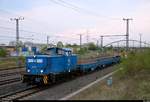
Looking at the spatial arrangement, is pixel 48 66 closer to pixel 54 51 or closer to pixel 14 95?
pixel 54 51

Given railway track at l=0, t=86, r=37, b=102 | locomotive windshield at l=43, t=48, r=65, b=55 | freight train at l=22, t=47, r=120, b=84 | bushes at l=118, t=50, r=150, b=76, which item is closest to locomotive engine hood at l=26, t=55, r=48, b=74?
freight train at l=22, t=47, r=120, b=84

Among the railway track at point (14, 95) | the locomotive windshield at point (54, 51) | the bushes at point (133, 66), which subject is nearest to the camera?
the railway track at point (14, 95)

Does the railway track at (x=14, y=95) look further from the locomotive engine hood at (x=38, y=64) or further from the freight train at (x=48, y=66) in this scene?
the locomotive engine hood at (x=38, y=64)

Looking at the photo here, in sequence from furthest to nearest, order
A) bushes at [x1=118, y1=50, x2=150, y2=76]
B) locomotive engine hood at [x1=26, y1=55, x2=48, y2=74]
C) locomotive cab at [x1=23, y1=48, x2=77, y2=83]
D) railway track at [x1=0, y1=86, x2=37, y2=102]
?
bushes at [x1=118, y1=50, x2=150, y2=76]
locomotive engine hood at [x1=26, y1=55, x2=48, y2=74]
locomotive cab at [x1=23, y1=48, x2=77, y2=83]
railway track at [x1=0, y1=86, x2=37, y2=102]

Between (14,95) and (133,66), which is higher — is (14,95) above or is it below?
below

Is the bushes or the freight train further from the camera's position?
the bushes

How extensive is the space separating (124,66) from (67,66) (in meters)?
4.79

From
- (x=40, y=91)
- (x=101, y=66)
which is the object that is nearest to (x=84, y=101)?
(x=40, y=91)

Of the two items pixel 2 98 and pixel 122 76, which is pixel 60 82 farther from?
pixel 2 98

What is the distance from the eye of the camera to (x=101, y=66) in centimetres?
3547

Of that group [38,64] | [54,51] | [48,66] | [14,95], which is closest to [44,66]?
[48,66]

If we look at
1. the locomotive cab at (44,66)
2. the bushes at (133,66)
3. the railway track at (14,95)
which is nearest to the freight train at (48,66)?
the locomotive cab at (44,66)

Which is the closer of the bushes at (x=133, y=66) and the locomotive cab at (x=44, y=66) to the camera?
the locomotive cab at (x=44, y=66)

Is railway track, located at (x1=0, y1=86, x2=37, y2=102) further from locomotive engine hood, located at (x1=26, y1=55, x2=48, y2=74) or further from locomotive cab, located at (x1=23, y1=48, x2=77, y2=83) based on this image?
locomotive engine hood, located at (x1=26, y1=55, x2=48, y2=74)
